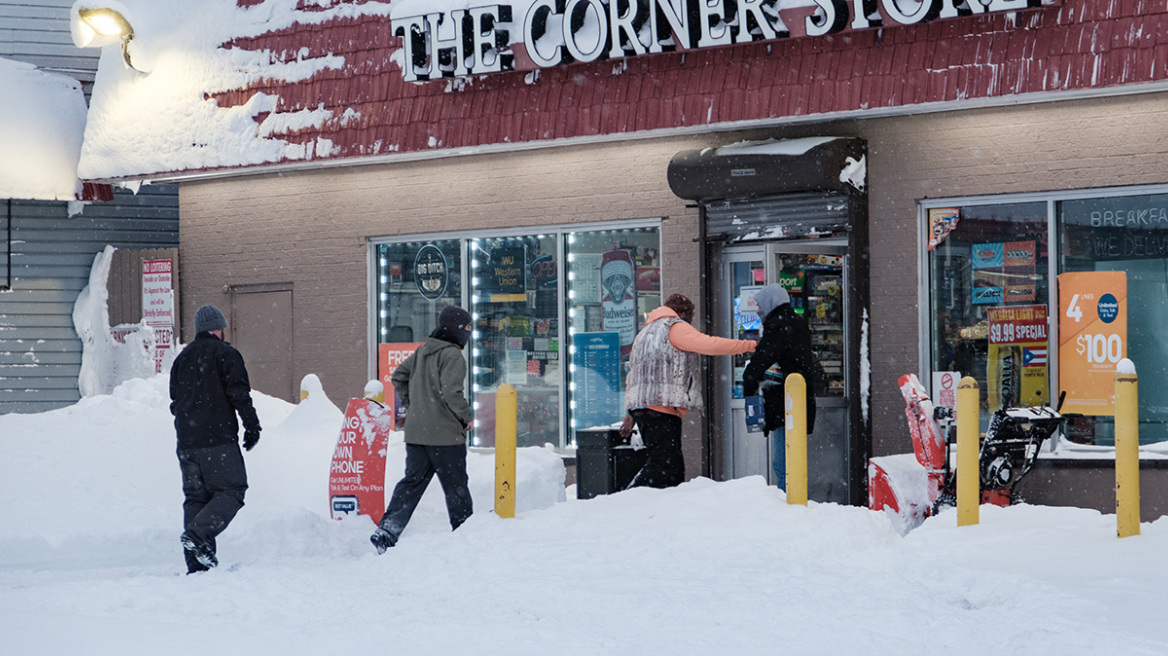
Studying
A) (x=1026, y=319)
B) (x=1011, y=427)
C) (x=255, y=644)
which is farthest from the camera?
(x=1026, y=319)

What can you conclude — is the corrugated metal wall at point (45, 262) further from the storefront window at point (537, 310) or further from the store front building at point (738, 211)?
the storefront window at point (537, 310)

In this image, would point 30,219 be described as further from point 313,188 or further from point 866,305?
point 866,305

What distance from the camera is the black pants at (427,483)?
8539mm

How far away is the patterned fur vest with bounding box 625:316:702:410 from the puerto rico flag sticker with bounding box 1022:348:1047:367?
2826 millimetres

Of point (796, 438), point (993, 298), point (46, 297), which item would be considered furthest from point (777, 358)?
point (46, 297)

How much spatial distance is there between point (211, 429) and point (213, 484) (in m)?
0.35

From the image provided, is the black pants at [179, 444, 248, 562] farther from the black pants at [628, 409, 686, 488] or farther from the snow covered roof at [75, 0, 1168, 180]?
the snow covered roof at [75, 0, 1168, 180]

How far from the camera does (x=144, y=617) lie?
6.11 metres

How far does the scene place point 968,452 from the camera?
24.9ft

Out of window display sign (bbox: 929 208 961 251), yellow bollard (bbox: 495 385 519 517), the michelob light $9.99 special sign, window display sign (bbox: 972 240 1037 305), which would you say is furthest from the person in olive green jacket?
the michelob light $9.99 special sign

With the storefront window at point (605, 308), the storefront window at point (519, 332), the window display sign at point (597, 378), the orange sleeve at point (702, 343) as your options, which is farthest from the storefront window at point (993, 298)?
the storefront window at point (519, 332)

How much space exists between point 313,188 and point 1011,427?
7.97 m

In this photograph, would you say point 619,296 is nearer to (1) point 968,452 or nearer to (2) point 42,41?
(1) point 968,452

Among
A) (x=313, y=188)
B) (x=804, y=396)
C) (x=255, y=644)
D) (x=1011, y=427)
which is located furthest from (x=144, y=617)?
(x=313, y=188)
